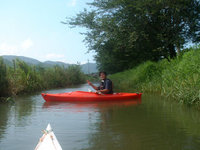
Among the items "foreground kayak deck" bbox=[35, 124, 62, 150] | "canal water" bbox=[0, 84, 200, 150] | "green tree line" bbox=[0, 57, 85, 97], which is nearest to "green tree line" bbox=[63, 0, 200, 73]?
"green tree line" bbox=[0, 57, 85, 97]

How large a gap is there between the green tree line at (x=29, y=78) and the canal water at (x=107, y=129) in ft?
10.5

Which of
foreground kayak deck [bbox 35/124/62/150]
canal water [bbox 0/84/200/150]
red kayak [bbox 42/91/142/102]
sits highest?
foreground kayak deck [bbox 35/124/62/150]

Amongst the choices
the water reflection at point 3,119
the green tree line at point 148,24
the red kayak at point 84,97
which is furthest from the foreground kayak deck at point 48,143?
the green tree line at point 148,24

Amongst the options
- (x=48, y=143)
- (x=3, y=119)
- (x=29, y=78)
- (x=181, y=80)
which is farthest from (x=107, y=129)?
(x=29, y=78)

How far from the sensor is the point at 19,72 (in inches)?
519

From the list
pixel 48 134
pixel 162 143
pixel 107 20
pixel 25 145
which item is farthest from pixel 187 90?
pixel 107 20

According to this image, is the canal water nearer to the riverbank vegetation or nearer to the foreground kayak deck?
the foreground kayak deck

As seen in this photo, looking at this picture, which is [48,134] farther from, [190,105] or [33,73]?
[33,73]

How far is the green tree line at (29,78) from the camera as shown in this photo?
10.5 meters

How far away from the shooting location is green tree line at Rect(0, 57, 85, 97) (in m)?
10.5

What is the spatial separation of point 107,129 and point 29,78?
380 inches

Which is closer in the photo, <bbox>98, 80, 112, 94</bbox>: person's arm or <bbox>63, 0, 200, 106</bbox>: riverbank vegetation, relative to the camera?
<bbox>98, 80, 112, 94</bbox>: person's arm

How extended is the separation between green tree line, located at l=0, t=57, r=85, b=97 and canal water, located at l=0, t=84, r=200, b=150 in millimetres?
3187

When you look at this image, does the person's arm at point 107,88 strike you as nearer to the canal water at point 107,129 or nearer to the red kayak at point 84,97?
the red kayak at point 84,97
